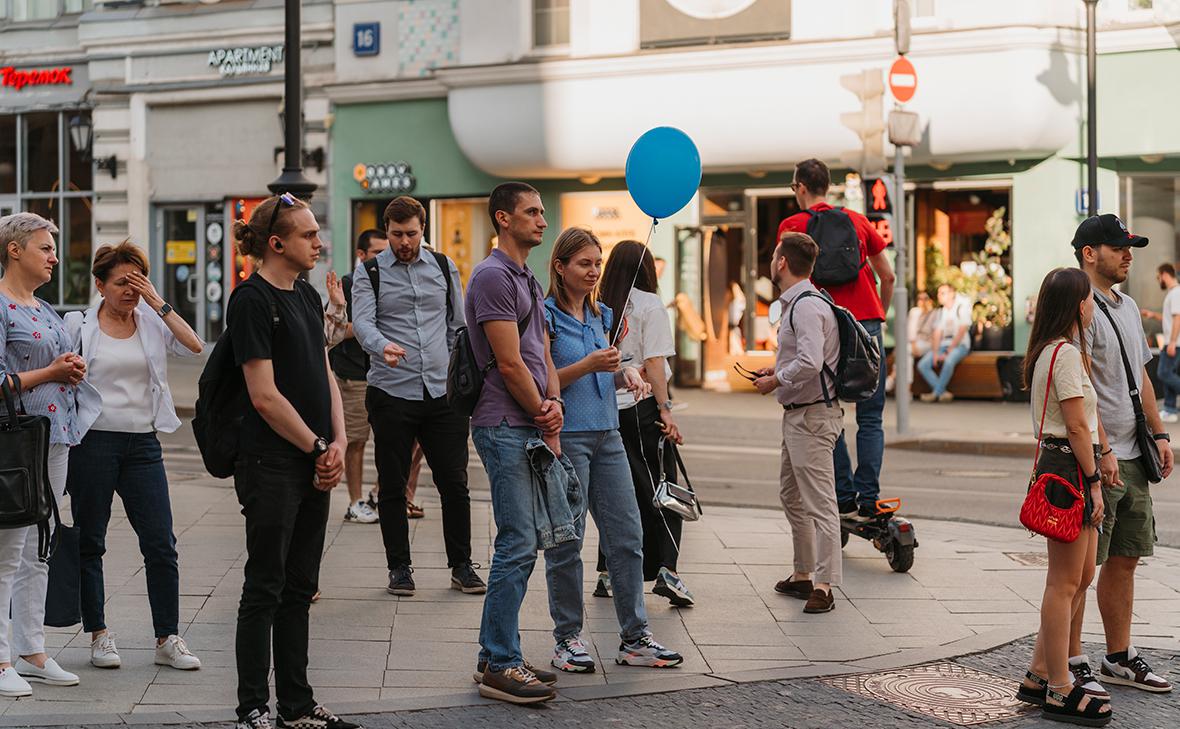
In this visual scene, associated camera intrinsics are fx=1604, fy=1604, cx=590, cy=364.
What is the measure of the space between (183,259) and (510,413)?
73.0ft

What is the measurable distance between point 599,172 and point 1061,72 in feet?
22.3

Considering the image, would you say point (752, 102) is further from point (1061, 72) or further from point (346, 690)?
point (346, 690)

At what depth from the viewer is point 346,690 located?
644cm

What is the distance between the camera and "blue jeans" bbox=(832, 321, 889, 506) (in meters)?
9.30

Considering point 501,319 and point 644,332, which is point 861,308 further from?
point 501,319

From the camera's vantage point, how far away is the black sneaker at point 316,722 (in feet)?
18.8

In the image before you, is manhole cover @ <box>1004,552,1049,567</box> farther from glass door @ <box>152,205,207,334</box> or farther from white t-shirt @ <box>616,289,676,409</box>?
glass door @ <box>152,205,207,334</box>

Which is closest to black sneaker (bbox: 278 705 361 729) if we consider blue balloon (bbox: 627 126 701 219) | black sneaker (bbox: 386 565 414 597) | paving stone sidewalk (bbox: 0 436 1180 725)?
paving stone sidewalk (bbox: 0 436 1180 725)

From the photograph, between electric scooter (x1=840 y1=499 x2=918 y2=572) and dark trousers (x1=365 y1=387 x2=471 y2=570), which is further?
electric scooter (x1=840 y1=499 x2=918 y2=572)

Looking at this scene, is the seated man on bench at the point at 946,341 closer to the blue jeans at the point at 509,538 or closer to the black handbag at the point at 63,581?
the blue jeans at the point at 509,538

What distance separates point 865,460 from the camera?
9367mm

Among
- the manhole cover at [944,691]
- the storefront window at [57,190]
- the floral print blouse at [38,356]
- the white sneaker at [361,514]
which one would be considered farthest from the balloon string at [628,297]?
the storefront window at [57,190]

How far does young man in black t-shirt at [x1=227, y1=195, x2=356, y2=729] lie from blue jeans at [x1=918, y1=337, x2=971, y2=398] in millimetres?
16970

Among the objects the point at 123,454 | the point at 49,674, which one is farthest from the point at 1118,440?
the point at 49,674
